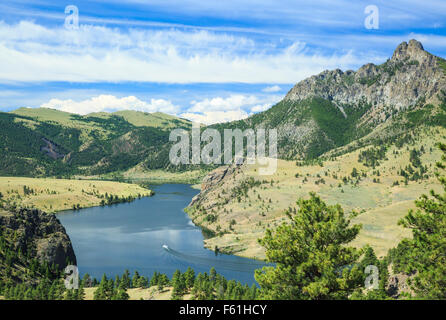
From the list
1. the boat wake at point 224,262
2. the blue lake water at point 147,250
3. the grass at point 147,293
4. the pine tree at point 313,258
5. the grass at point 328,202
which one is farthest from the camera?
the grass at point 328,202

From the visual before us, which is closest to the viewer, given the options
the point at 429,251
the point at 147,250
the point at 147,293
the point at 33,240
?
the point at 429,251

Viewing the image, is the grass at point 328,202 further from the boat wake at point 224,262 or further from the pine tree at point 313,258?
the pine tree at point 313,258

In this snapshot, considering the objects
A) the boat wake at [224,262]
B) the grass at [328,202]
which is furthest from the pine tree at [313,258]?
the grass at [328,202]

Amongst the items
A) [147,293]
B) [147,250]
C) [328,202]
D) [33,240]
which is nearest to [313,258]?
[147,293]

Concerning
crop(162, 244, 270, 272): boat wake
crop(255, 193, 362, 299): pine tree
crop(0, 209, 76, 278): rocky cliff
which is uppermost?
crop(255, 193, 362, 299): pine tree

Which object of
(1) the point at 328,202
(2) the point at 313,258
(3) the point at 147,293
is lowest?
(3) the point at 147,293

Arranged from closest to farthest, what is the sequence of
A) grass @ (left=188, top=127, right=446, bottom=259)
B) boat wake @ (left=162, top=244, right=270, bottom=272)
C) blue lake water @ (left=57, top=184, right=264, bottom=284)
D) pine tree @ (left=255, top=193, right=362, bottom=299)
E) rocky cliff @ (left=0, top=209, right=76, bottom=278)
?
1. pine tree @ (left=255, top=193, right=362, bottom=299)
2. rocky cliff @ (left=0, top=209, right=76, bottom=278)
3. blue lake water @ (left=57, top=184, right=264, bottom=284)
4. boat wake @ (left=162, top=244, right=270, bottom=272)
5. grass @ (left=188, top=127, right=446, bottom=259)

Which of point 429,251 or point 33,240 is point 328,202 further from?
point 429,251

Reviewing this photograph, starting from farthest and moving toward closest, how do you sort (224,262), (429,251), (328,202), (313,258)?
(328,202)
(224,262)
(313,258)
(429,251)

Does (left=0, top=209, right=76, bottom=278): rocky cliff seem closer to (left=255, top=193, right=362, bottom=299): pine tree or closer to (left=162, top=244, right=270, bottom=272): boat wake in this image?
(left=162, top=244, right=270, bottom=272): boat wake

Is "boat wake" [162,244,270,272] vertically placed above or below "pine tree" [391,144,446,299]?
below

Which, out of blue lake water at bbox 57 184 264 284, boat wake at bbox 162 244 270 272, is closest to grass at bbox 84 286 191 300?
blue lake water at bbox 57 184 264 284

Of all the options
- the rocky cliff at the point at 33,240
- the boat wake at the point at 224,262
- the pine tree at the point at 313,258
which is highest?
the pine tree at the point at 313,258
